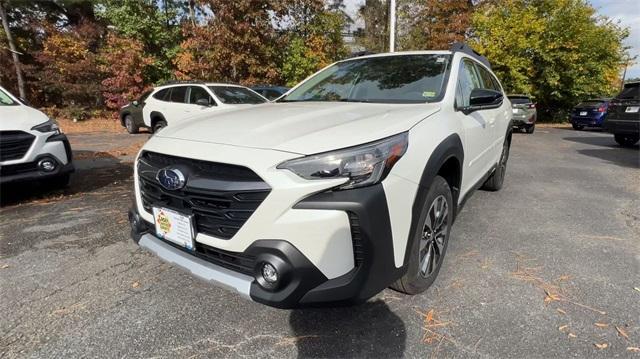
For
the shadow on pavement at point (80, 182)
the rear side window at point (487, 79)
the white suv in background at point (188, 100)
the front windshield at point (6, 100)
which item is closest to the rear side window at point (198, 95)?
the white suv in background at point (188, 100)

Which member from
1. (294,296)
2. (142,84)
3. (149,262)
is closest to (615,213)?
(294,296)

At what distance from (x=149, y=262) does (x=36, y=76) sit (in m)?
19.7

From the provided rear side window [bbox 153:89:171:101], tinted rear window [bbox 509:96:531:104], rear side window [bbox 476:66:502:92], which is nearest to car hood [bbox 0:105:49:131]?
rear side window [bbox 476:66:502:92]

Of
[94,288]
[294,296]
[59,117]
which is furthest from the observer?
[59,117]

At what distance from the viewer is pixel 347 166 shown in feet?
6.05

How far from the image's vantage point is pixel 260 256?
1836 millimetres

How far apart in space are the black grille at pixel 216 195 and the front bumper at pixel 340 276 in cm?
18

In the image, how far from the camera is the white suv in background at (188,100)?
8.97m

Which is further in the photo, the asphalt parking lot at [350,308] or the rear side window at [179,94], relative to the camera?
the rear side window at [179,94]

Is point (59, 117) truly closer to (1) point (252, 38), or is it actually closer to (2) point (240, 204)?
(1) point (252, 38)

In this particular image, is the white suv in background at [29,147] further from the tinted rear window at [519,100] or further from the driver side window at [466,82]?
the tinted rear window at [519,100]

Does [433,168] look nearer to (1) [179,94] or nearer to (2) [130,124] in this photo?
(1) [179,94]

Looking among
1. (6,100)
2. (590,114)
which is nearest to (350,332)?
(6,100)

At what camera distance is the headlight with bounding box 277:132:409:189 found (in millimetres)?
1832
